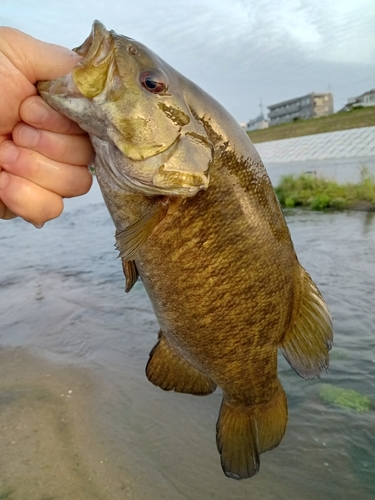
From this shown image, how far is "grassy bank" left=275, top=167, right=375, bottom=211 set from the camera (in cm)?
1509

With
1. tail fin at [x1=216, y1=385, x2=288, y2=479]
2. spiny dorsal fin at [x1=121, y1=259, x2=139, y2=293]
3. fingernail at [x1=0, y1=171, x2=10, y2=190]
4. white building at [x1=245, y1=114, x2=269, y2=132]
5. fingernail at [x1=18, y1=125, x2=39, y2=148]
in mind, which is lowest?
tail fin at [x1=216, y1=385, x2=288, y2=479]

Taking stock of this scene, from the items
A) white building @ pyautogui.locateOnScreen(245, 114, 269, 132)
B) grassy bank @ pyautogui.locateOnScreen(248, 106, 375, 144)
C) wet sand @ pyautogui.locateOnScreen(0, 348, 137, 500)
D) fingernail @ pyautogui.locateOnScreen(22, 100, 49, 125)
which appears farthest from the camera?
white building @ pyautogui.locateOnScreen(245, 114, 269, 132)

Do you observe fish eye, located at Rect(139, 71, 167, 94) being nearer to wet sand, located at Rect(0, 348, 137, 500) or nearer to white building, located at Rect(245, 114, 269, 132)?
wet sand, located at Rect(0, 348, 137, 500)

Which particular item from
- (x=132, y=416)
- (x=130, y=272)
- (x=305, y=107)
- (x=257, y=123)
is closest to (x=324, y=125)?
(x=132, y=416)

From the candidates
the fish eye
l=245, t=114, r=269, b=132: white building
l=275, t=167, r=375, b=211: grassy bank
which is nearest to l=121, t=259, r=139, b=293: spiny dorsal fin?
the fish eye

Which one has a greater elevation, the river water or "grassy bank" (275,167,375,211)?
"grassy bank" (275,167,375,211)

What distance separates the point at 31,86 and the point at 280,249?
3.94ft

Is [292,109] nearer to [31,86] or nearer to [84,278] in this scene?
[84,278]

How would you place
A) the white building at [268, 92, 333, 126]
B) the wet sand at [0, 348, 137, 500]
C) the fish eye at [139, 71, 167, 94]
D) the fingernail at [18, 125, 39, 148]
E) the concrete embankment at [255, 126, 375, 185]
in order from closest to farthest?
1. the fish eye at [139, 71, 167, 94]
2. the fingernail at [18, 125, 39, 148]
3. the wet sand at [0, 348, 137, 500]
4. the concrete embankment at [255, 126, 375, 185]
5. the white building at [268, 92, 333, 126]

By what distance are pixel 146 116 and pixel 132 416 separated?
3.73 metres

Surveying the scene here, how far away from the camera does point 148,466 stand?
158 inches

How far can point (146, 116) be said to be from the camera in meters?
1.72

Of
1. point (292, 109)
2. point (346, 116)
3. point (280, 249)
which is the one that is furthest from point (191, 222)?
point (292, 109)

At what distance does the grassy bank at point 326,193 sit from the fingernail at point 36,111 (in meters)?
13.9
